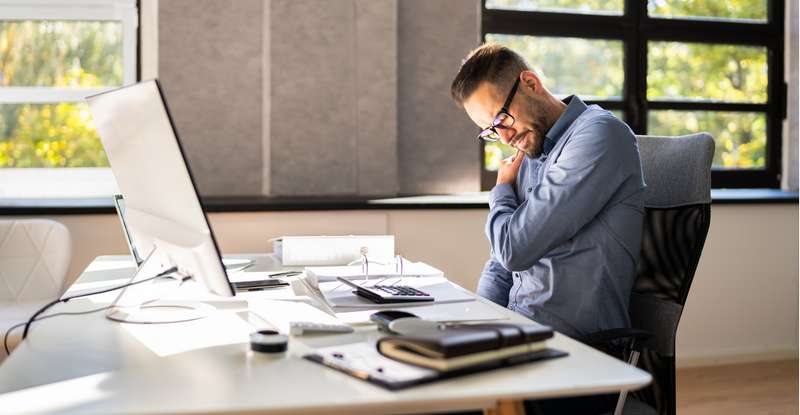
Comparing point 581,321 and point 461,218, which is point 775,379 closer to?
point 461,218

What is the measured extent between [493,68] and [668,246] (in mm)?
634

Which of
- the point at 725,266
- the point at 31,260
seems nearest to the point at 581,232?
the point at 31,260

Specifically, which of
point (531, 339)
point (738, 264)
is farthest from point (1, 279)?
point (738, 264)

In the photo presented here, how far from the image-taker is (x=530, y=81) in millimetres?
2137

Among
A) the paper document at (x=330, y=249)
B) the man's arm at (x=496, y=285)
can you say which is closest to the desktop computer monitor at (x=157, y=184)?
the paper document at (x=330, y=249)

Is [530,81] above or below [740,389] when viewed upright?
above

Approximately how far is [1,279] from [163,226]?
1812mm

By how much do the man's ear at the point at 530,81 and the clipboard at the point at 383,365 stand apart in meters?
0.95

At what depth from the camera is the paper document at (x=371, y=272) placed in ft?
7.04

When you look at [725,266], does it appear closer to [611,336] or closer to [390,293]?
[611,336]

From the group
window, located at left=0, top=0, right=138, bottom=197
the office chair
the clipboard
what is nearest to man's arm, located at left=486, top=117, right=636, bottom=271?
the office chair

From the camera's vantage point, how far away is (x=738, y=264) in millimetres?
4188

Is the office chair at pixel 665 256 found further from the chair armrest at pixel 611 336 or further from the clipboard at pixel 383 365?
the clipboard at pixel 383 365

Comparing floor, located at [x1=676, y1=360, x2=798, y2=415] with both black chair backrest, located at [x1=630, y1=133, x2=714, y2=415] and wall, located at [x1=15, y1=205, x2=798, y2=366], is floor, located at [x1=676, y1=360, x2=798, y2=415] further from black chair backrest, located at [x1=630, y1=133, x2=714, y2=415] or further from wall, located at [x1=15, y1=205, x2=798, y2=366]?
black chair backrest, located at [x1=630, y1=133, x2=714, y2=415]
